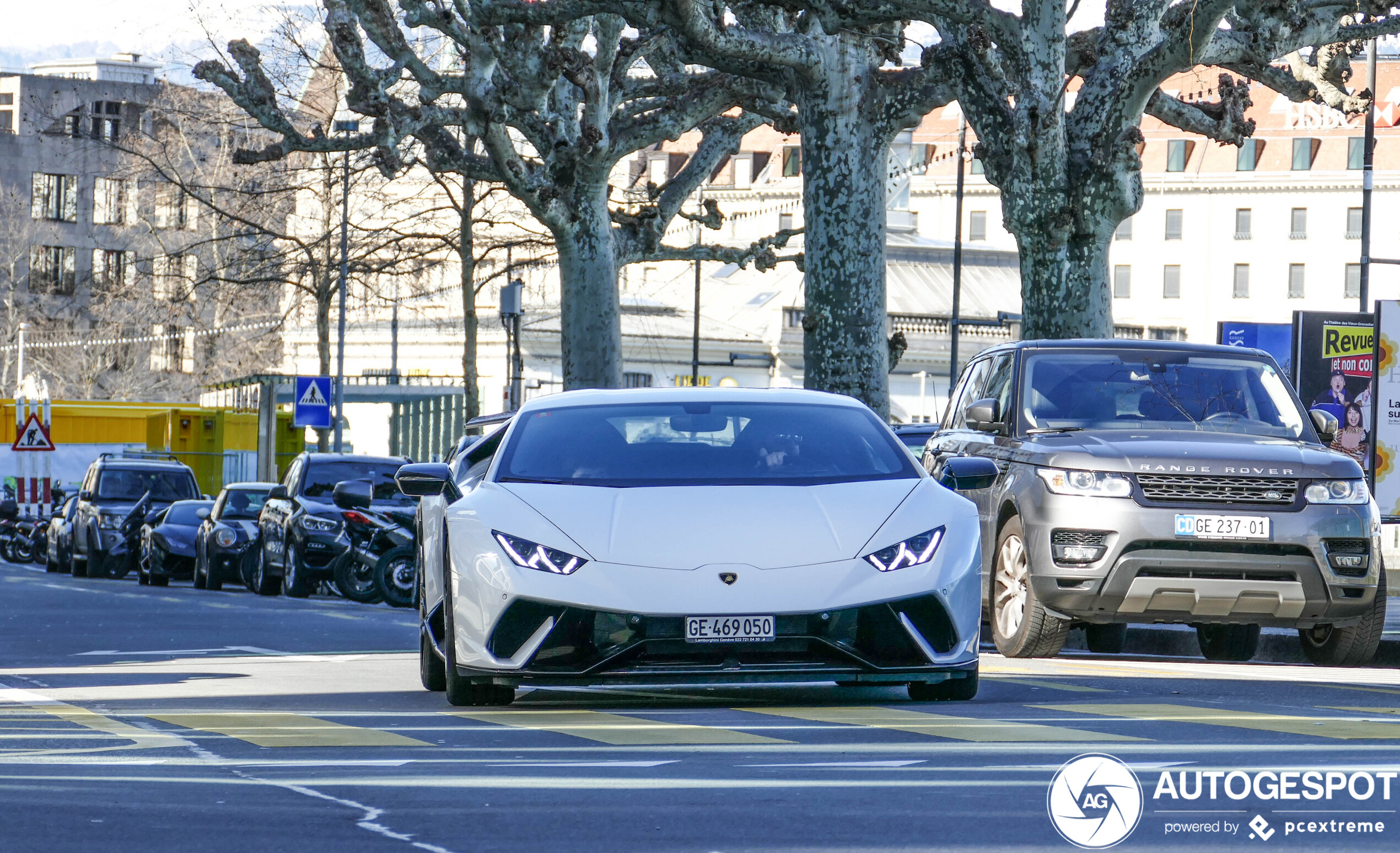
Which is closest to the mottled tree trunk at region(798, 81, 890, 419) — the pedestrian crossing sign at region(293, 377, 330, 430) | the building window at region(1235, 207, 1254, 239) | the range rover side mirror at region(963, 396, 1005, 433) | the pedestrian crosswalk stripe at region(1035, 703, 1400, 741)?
the range rover side mirror at region(963, 396, 1005, 433)

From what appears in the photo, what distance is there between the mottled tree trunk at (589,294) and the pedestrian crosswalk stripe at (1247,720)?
1992 cm

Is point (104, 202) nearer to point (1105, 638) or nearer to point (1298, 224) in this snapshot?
point (1298, 224)

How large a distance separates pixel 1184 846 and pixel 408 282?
136ft

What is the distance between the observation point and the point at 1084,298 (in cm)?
2100

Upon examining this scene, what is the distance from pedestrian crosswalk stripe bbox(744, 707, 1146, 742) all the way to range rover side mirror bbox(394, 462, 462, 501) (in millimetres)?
2176

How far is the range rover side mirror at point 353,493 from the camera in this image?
22.2 m

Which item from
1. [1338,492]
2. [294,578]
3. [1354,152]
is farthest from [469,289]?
[1354,152]

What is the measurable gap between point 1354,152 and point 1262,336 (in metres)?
75.1

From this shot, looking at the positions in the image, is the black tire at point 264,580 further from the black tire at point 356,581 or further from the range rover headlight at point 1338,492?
the range rover headlight at point 1338,492

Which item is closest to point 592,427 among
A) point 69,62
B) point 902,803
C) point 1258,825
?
point 902,803

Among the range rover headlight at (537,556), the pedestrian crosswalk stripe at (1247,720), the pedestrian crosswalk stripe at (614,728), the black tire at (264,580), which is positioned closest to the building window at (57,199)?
the black tire at (264,580)

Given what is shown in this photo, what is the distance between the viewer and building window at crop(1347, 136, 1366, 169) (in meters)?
104

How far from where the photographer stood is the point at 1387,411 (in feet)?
58.3

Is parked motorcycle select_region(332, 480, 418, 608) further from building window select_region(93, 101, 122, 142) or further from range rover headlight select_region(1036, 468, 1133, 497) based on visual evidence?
building window select_region(93, 101, 122, 142)
